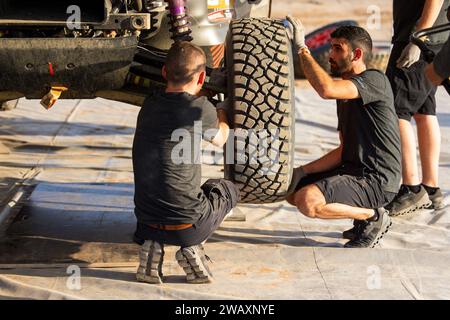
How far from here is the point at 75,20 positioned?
5.17m

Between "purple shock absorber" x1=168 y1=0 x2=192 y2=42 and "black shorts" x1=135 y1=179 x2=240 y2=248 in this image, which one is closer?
"black shorts" x1=135 y1=179 x2=240 y2=248

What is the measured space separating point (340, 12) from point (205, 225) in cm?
1229

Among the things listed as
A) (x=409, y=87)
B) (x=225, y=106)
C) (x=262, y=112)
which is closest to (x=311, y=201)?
(x=262, y=112)

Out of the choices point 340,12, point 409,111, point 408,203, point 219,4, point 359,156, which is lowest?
point 340,12

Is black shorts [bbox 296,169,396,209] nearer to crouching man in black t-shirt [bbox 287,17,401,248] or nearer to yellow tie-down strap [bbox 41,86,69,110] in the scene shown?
crouching man in black t-shirt [bbox 287,17,401,248]

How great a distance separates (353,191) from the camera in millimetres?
5340

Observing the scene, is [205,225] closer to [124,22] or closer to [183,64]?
[183,64]

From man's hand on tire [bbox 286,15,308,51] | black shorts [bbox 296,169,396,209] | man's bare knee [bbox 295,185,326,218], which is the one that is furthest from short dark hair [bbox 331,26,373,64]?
man's bare knee [bbox 295,185,326,218]

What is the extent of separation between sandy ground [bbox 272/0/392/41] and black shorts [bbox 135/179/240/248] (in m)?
10.2

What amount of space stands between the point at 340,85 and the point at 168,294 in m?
1.48

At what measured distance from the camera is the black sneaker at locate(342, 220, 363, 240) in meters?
5.48

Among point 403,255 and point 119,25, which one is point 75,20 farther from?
point 403,255

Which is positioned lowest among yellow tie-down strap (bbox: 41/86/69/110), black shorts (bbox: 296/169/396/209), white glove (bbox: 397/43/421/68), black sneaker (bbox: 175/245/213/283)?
black sneaker (bbox: 175/245/213/283)

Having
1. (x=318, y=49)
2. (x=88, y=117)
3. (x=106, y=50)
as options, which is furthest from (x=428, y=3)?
(x=318, y=49)
